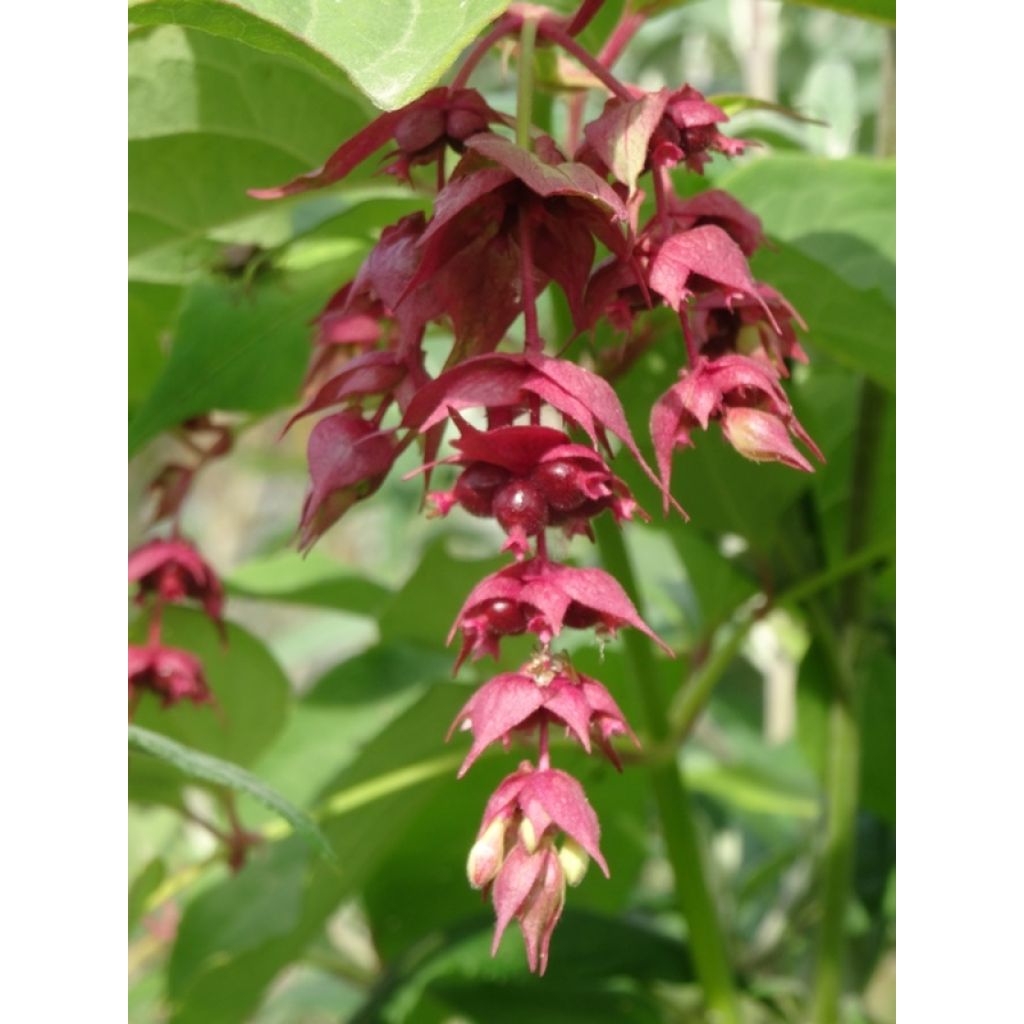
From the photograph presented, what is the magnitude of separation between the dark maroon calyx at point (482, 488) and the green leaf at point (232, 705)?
407mm

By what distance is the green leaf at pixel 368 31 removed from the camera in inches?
11.6

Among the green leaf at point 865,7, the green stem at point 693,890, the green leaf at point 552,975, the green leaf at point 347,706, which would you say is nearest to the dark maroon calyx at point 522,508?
the green leaf at point 865,7

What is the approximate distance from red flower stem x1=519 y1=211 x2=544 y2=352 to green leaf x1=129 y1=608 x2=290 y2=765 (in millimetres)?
410

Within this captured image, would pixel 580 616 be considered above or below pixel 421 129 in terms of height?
below

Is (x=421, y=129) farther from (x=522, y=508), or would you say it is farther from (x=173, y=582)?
(x=173, y=582)

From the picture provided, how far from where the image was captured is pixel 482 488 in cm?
32

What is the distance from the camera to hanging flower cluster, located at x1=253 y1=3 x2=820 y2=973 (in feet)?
1.02

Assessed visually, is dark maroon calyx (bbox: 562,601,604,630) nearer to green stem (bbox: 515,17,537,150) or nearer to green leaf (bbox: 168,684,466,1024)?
green stem (bbox: 515,17,537,150)

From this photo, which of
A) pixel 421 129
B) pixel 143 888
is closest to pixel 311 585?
pixel 143 888

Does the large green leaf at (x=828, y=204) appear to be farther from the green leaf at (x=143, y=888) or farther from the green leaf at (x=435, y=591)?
the green leaf at (x=143, y=888)

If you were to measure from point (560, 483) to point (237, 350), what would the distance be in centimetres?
33

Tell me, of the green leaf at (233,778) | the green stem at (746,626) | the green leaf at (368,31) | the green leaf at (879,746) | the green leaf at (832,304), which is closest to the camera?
the green leaf at (368,31)

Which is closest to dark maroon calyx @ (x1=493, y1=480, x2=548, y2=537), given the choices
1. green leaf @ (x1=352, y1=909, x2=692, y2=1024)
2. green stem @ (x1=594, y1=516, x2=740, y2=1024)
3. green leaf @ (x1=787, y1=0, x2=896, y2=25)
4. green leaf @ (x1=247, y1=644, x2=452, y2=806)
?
green leaf @ (x1=787, y1=0, x2=896, y2=25)
